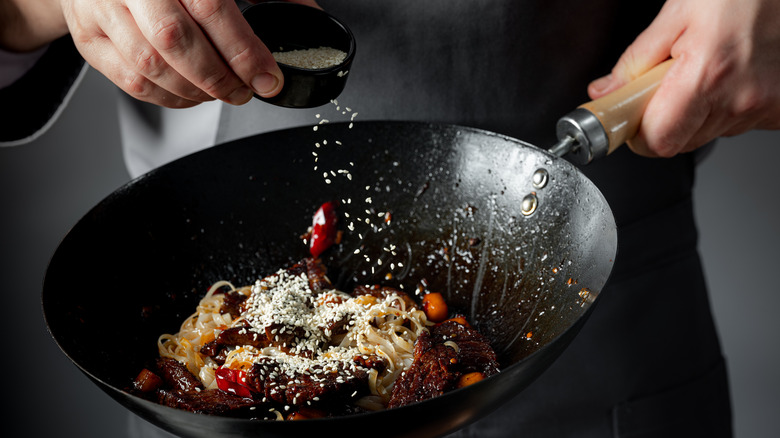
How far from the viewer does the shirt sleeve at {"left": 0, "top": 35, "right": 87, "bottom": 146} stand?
71.6 inches

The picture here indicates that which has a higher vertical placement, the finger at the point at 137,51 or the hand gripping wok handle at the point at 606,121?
the hand gripping wok handle at the point at 606,121

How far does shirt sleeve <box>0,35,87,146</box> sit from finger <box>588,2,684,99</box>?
1.44 m

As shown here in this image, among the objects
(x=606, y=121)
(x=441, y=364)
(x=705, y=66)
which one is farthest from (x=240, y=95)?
(x=705, y=66)

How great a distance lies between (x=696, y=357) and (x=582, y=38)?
1.03 metres

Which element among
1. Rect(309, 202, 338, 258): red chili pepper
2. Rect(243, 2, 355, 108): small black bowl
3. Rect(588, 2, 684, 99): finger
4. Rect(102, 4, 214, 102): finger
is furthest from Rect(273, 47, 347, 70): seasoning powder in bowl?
Rect(588, 2, 684, 99): finger

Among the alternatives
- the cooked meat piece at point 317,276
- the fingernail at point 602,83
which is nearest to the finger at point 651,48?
the fingernail at point 602,83

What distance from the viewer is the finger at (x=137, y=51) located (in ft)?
3.90

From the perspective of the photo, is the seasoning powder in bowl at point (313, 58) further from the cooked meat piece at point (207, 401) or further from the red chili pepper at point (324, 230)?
the cooked meat piece at point (207, 401)

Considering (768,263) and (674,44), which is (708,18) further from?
(768,263)

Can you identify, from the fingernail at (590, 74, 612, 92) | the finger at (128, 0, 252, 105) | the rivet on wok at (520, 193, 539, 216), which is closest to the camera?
the finger at (128, 0, 252, 105)

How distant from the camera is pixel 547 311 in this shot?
4.28ft

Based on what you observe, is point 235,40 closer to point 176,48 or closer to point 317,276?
point 176,48

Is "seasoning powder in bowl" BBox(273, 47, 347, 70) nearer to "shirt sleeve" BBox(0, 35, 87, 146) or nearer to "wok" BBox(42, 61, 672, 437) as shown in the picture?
"wok" BBox(42, 61, 672, 437)

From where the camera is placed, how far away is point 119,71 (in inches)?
50.6
